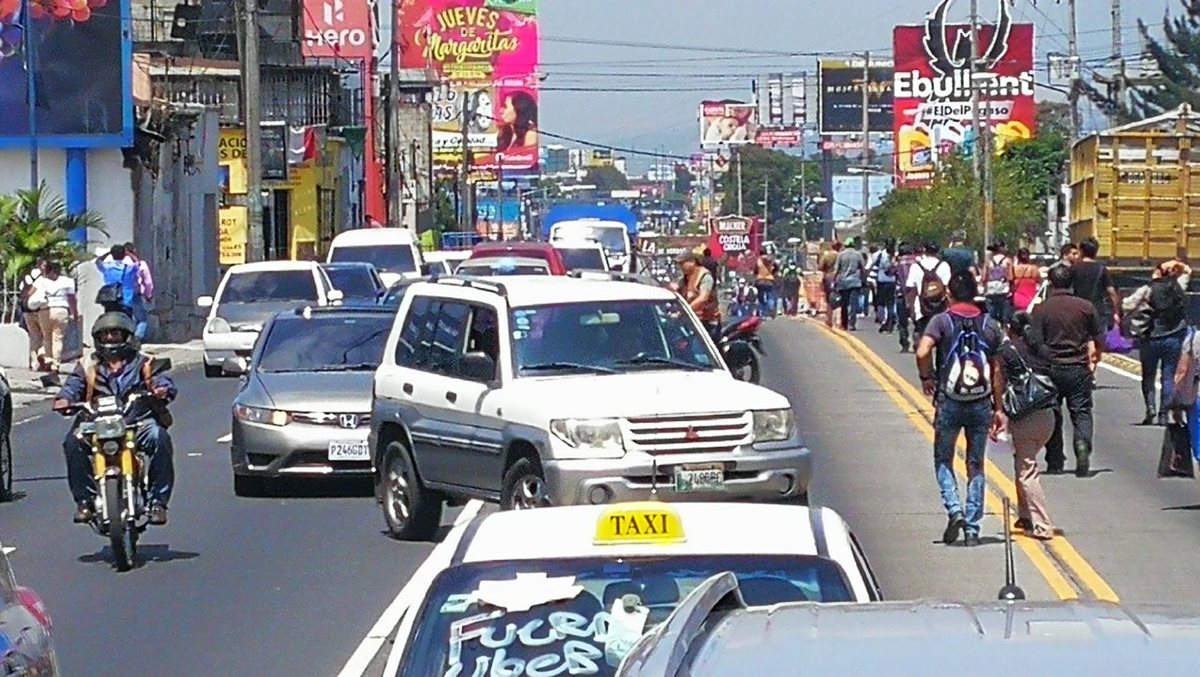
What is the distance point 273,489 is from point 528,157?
107170 millimetres

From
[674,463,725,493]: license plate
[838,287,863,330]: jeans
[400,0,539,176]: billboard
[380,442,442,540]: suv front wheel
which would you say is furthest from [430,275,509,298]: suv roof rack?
[400,0,539,176]: billboard

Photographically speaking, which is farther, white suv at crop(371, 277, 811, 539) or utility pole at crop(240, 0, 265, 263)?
utility pole at crop(240, 0, 265, 263)

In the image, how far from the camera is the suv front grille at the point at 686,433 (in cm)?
1255

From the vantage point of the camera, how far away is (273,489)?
58.0 ft

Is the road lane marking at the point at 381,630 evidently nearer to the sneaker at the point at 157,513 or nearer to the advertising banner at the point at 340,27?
the sneaker at the point at 157,513

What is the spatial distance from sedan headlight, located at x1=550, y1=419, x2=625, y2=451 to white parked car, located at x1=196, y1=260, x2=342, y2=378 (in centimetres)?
1770

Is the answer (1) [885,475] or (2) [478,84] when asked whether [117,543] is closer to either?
(1) [885,475]

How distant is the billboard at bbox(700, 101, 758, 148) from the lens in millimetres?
174875

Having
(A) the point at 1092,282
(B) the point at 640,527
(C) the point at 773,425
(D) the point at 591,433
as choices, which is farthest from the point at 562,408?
(A) the point at 1092,282

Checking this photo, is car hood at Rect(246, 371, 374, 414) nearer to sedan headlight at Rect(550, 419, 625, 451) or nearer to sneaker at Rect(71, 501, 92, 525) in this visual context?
sneaker at Rect(71, 501, 92, 525)

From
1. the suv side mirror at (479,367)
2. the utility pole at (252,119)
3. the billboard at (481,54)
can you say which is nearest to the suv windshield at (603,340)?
the suv side mirror at (479,367)

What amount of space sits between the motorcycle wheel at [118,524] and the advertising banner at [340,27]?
66.7 metres

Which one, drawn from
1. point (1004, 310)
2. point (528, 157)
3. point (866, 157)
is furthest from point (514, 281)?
point (528, 157)

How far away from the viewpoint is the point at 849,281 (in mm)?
39344
